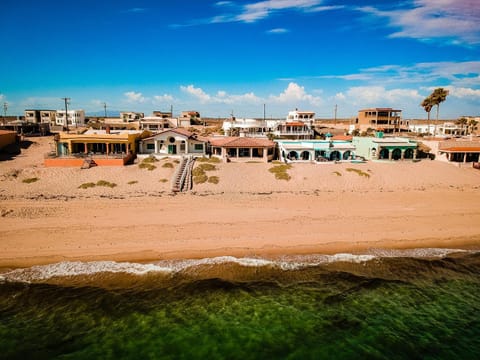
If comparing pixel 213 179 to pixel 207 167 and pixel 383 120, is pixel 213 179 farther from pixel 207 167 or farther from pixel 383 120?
pixel 383 120

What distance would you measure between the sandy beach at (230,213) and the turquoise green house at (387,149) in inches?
287

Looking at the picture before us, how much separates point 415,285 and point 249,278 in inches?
372

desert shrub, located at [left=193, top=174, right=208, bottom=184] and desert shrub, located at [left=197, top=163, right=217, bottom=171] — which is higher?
desert shrub, located at [left=197, top=163, right=217, bottom=171]

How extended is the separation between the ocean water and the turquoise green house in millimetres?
27908

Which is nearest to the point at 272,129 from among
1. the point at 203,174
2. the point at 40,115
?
the point at 203,174

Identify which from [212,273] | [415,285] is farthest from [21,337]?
[415,285]

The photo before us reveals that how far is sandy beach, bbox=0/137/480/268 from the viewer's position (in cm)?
2102

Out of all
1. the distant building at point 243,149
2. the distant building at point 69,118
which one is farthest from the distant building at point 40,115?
the distant building at point 243,149

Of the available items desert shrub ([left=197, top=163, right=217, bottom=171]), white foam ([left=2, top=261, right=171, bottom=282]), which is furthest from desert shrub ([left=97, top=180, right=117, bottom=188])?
white foam ([left=2, top=261, right=171, bottom=282])

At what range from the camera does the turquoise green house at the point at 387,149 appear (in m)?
46.3

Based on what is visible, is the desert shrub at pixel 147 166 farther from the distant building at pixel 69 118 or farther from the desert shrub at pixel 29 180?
the distant building at pixel 69 118

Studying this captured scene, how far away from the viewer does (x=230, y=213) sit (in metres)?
26.3

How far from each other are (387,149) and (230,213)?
31.4 m

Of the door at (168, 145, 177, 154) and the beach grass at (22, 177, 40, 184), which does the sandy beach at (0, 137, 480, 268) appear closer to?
the beach grass at (22, 177, 40, 184)
